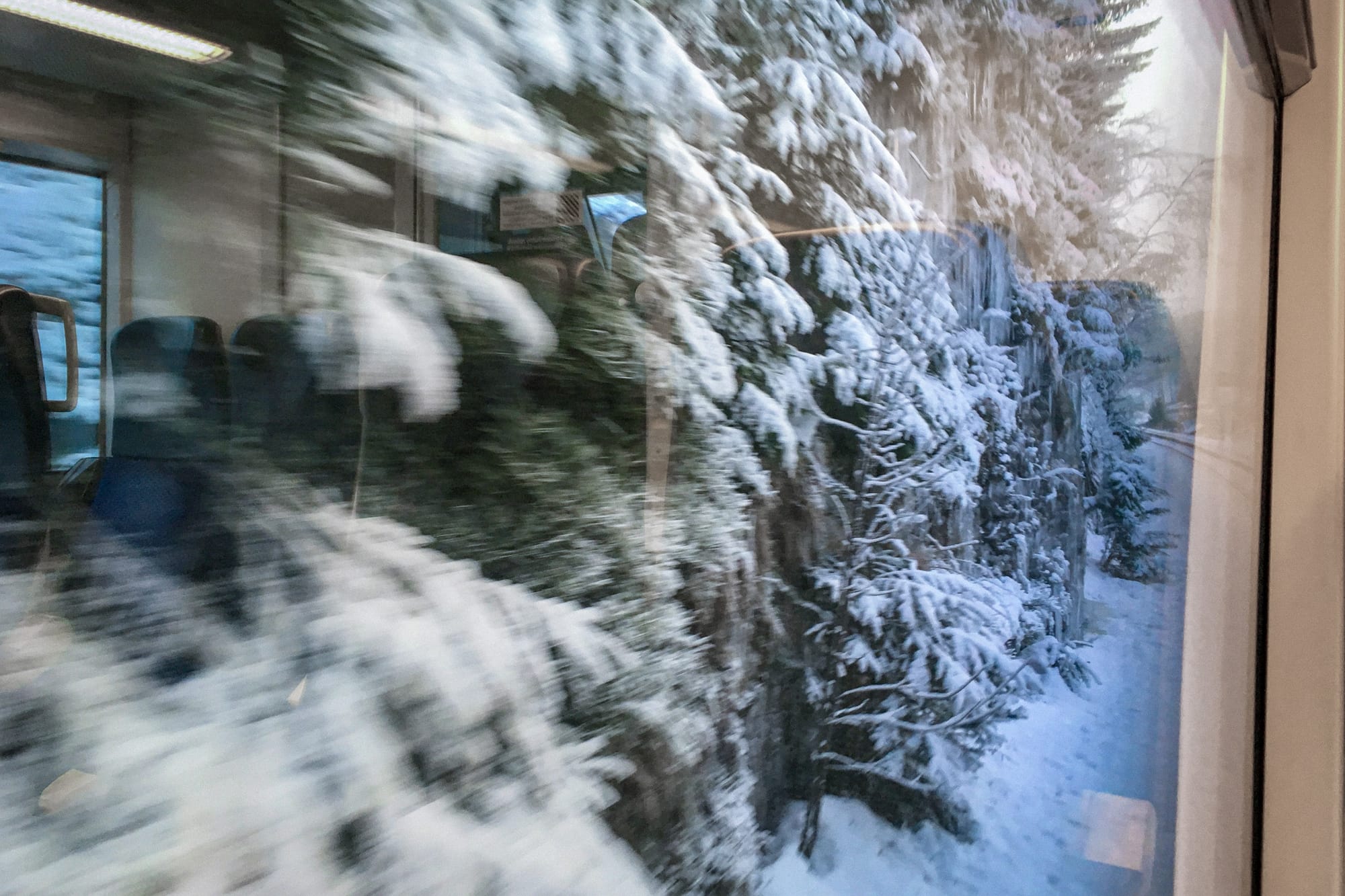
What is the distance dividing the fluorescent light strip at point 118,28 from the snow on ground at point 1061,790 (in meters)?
0.54

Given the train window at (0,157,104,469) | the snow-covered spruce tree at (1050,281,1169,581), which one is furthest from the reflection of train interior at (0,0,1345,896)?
the snow-covered spruce tree at (1050,281,1169,581)

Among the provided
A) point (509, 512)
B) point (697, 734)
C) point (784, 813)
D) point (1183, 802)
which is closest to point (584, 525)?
point (509, 512)

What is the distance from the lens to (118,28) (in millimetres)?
209

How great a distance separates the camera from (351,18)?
278 millimetres

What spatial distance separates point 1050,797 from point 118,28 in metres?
1.09

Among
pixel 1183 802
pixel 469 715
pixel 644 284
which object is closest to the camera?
pixel 469 715

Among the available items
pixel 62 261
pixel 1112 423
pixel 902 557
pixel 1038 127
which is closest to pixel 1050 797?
pixel 902 557

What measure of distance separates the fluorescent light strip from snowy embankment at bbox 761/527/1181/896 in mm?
542

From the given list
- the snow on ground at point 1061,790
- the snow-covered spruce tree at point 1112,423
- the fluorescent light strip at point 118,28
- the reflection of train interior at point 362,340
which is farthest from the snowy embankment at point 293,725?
the snow-covered spruce tree at point 1112,423

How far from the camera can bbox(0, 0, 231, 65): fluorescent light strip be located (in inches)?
7.7

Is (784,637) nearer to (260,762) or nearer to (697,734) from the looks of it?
(697,734)

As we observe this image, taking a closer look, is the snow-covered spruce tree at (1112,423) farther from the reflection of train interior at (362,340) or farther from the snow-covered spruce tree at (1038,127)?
the reflection of train interior at (362,340)

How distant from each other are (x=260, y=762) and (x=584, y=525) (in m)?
0.18

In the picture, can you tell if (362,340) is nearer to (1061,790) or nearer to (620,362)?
(620,362)
